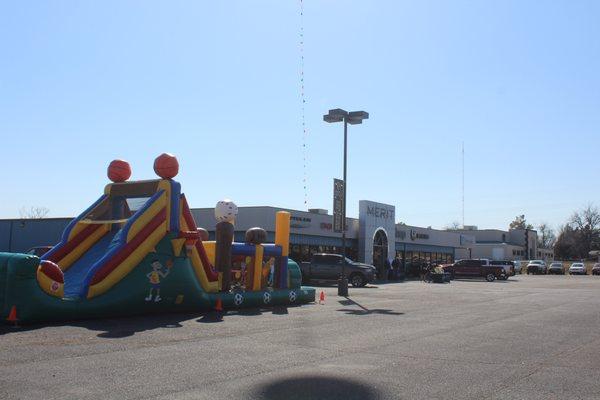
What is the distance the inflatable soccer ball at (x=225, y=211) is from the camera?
58.1ft

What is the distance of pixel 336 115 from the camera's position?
23.6 m

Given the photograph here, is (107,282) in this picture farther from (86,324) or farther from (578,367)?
(578,367)

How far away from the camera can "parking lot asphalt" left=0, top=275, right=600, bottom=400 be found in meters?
6.74

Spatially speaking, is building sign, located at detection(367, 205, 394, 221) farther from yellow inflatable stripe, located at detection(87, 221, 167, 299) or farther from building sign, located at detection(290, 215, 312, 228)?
yellow inflatable stripe, located at detection(87, 221, 167, 299)

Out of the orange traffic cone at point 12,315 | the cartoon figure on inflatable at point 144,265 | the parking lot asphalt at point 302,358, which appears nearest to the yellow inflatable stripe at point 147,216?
the cartoon figure on inflatable at point 144,265

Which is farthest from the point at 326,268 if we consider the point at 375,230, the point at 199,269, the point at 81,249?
the point at 81,249

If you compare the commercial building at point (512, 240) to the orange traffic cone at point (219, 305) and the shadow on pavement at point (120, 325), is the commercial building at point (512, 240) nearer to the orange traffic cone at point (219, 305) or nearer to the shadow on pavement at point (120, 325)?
the orange traffic cone at point (219, 305)

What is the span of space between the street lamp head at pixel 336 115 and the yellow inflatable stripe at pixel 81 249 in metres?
10.6

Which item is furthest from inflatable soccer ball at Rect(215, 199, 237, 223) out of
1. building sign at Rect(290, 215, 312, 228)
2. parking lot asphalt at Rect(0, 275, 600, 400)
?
building sign at Rect(290, 215, 312, 228)

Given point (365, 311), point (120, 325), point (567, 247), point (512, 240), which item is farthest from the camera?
point (567, 247)

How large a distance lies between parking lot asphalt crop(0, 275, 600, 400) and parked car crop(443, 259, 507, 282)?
107ft

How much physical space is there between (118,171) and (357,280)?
17910 mm

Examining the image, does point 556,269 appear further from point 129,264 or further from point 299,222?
point 129,264

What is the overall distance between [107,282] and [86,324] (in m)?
1.30
